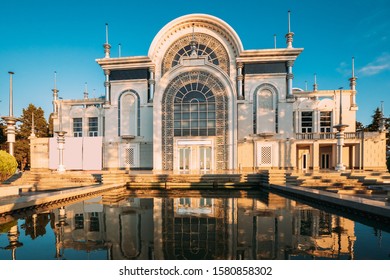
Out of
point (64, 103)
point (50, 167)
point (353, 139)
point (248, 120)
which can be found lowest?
point (50, 167)

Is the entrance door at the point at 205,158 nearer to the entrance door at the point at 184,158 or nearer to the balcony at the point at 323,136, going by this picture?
the entrance door at the point at 184,158

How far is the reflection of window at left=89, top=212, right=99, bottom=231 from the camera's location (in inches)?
249

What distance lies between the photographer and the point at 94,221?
6.93 m

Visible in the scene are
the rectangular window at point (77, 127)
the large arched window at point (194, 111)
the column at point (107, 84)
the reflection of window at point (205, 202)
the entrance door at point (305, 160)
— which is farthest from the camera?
the rectangular window at point (77, 127)

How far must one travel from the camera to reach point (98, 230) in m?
6.16

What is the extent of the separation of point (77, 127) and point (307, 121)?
1135 inches

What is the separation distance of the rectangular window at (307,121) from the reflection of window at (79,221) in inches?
954

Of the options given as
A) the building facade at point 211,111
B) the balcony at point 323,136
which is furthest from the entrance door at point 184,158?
the balcony at point 323,136

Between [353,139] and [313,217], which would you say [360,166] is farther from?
[313,217]

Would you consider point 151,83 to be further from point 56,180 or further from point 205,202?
point 205,202

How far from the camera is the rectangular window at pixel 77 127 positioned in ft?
88.5

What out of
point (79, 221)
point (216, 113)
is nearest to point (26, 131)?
point (216, 113)
